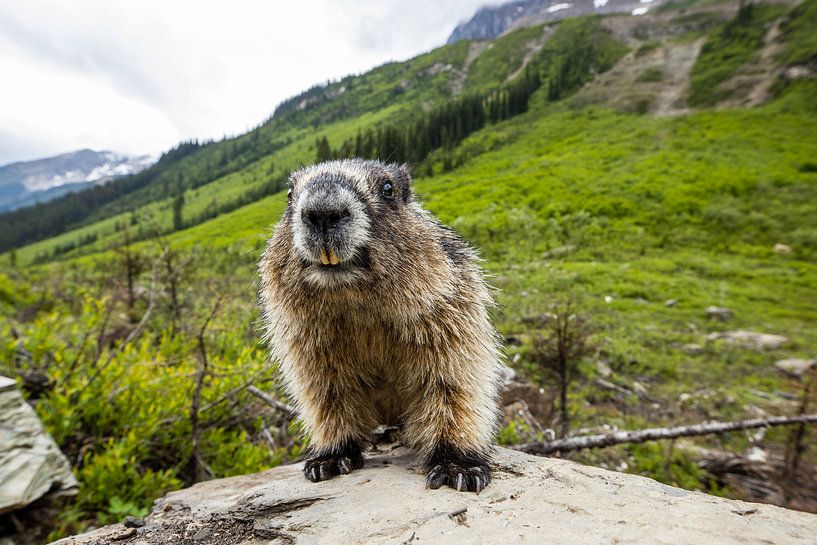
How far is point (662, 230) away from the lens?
2853 cm

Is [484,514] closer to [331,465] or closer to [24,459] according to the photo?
[331,465]

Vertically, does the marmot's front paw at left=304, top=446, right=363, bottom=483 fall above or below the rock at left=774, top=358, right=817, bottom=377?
above

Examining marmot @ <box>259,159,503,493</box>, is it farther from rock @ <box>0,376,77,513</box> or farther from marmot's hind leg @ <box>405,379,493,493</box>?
rock @ <box>0,376,77,513</box>

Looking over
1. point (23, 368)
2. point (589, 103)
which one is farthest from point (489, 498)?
point (589, 103)

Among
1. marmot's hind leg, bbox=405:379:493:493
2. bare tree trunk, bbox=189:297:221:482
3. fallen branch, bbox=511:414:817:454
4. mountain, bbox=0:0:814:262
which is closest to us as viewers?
marmot's hind leg, bbox=405:379:493:493

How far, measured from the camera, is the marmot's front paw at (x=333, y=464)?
3031 millimetres

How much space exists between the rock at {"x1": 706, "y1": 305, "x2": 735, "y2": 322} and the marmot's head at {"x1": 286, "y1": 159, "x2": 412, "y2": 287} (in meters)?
17.2

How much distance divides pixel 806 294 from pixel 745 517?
22.5 metres

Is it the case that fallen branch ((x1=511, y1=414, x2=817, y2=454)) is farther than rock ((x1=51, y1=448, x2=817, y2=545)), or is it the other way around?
fallen branch ((x1=511, y1=414, x2=817, y2=454))

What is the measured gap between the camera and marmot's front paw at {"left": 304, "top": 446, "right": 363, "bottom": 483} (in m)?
3.03

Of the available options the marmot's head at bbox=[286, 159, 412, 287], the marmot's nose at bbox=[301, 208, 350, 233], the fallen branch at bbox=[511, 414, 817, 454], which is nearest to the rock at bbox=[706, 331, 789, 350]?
the fallen branch at bbox=[511, 414, 817, 454]

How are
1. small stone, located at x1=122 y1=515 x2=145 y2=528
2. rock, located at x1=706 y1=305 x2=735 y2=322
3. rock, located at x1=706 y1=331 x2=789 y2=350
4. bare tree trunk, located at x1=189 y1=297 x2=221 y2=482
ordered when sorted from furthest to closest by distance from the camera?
1. rock, located at x1=706 y1=305 x2=735 y2=322
2. rock, located at x1=706 y1=331 x2=789 y2=350
3. bare tree trunk, located at x1=189 y1=297 x2=221 y2=482
4. small stone, located at x1=122 y1=515 x2=145 y2=528

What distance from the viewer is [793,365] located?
1136 centimetres

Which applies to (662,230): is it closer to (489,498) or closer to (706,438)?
(706,438)
